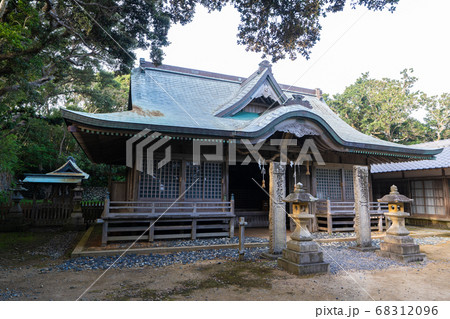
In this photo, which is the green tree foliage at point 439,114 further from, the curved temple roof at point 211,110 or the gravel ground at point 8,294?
the gravel ground at point 8,294

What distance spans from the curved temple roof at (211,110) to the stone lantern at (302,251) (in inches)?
143

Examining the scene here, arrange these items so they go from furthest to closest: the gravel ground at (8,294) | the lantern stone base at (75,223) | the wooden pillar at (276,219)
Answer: the lantern stone base at (75,223) < the wooden pillar at (276,219) < the gravel ground at (8,294)

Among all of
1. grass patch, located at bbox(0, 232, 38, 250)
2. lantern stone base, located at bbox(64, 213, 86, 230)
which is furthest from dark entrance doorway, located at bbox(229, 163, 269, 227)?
grass patch, located at bbox(0, 232, 38, 250)

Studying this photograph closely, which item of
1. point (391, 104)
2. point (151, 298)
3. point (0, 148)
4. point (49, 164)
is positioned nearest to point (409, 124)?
point (391, 104)

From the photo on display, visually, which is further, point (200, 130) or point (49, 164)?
point (49, 164)

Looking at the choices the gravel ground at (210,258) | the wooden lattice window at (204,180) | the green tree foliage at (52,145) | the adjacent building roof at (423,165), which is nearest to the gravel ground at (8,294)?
the gravel ground at (210,258)

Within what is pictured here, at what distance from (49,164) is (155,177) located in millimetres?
21985

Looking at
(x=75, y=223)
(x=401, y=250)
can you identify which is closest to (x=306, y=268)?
(x=401, y=250)

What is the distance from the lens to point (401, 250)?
6957mm

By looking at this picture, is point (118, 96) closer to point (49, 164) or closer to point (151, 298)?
point (49, 164)

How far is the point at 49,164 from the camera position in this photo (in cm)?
2634

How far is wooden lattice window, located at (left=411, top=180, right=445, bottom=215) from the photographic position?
47.4ft

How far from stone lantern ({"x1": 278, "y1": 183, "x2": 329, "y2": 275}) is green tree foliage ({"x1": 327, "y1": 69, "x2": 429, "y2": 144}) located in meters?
25.7

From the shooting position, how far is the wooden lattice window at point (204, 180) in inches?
409
